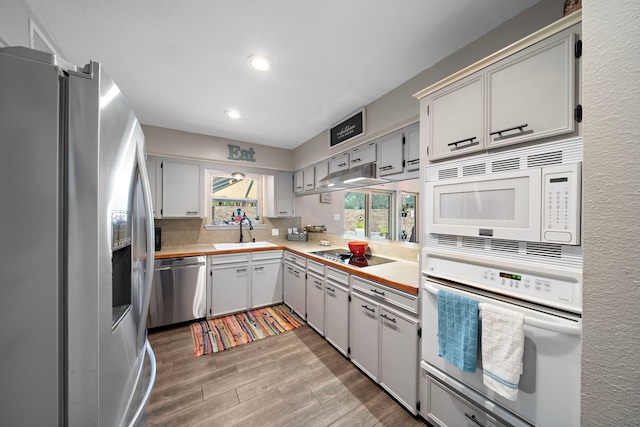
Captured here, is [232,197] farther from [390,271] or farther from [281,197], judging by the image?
[390,271]

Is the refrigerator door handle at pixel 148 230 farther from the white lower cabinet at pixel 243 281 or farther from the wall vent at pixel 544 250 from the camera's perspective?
the white lower cabinet at pixel 243 281

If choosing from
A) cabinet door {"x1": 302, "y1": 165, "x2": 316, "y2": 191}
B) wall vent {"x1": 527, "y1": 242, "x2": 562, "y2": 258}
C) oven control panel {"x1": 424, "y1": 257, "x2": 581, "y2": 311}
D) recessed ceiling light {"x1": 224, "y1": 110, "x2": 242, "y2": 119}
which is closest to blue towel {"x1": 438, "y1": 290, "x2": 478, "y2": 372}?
oven control panel {"x1": 424, "y1": 257, "x2": 581, "y2": 311}

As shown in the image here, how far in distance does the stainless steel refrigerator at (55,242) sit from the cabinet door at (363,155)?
2008mm

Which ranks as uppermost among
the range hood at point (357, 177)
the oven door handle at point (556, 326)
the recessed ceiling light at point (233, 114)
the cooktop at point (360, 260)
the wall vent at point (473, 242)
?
the recessed ceiling light at point (233, 114)

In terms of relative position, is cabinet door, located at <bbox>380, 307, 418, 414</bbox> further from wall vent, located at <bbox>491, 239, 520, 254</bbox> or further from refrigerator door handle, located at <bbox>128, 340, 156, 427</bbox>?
refrigerator door handle, located at <bbox>128, 340, 156, 427</bbox>

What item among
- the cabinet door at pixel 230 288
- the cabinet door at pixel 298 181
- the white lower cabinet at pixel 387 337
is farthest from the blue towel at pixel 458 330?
the cabinet door at pixel 298 181

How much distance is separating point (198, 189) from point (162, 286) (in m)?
1.34

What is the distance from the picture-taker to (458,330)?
1205 mm

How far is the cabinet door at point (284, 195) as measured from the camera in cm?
383

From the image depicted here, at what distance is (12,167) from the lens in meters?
0.54

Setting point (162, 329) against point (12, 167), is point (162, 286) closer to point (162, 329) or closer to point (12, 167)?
point (162, 329)

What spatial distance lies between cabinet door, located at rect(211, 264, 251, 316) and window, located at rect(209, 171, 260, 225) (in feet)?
3.24

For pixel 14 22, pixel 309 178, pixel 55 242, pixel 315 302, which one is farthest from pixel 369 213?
pixel 14 22

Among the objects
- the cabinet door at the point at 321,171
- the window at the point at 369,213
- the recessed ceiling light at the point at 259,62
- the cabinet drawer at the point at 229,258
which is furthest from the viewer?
the window at the point at 369,213
